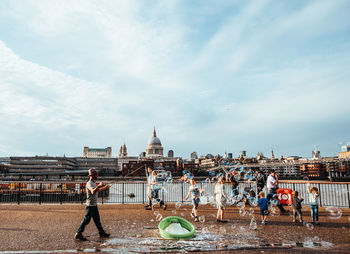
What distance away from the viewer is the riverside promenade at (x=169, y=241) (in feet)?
24.0

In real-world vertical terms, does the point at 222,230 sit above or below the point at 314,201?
below

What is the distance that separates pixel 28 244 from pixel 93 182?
98.5 inches

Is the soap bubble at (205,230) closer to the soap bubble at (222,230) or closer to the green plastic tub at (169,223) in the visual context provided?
the soap bubble at (222,230)

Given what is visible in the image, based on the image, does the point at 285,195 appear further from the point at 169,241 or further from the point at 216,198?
the point at 169,241

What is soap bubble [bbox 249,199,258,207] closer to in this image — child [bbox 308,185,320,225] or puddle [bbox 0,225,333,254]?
child [bbox 308,185,320,225]

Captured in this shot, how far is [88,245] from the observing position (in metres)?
7.69

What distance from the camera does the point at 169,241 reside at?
8.08 m

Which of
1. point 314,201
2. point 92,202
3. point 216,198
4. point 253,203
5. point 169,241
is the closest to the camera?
point 169,241

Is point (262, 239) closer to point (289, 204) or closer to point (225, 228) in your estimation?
point (225, 228)

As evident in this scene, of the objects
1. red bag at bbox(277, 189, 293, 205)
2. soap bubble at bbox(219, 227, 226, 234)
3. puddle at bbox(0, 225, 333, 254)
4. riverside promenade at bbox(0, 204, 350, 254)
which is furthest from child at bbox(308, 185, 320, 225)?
red bag at bbox(277, 189, 293, 205)

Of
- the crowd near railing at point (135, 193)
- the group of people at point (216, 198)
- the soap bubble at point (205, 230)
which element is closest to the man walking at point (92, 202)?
the group of people at point (216, 198)

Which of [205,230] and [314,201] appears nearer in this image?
[205,230]

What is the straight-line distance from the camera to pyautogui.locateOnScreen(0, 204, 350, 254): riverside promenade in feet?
24.0

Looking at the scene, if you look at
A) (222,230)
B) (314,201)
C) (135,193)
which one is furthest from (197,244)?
(135,193)
